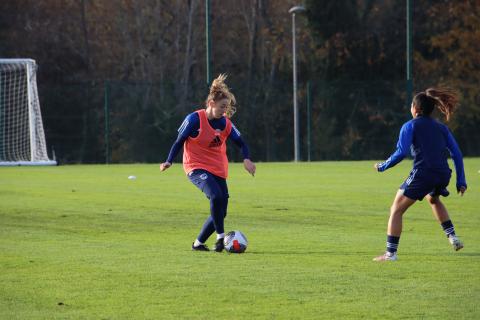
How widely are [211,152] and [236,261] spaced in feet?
5.49

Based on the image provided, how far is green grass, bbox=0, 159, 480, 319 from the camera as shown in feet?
24.7

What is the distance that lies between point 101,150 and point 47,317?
3031 centimetres

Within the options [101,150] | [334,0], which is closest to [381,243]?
[101,150]

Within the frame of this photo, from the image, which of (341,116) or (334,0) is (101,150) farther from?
(334,0)

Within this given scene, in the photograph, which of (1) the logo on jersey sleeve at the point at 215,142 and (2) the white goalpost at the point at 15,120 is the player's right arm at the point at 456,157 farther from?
(2) the white goalpost at the point at 15,120

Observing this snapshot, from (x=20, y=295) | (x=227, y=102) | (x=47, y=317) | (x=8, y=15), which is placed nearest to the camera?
(x=47, y=317)

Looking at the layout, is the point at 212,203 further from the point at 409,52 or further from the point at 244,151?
the point at 409,52

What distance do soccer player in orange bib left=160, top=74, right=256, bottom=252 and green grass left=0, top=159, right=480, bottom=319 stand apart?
1.43ft

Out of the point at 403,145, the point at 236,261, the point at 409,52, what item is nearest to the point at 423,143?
the point at 403,145

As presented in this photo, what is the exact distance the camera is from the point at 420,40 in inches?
1845

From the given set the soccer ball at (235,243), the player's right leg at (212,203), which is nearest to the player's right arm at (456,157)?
the soccer ball at (235,243)

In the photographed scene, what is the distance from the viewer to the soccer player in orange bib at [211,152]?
11.0m

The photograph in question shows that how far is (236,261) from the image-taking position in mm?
10109

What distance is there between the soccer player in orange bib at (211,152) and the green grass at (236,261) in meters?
0.44
